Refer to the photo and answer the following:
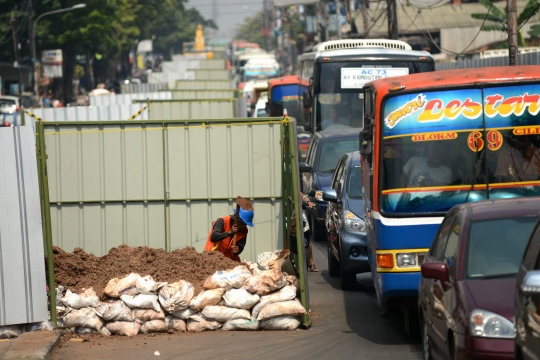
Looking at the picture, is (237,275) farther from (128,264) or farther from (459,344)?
(459,344)

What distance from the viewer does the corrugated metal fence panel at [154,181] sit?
476 inches

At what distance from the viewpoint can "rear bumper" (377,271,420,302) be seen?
9.04 m

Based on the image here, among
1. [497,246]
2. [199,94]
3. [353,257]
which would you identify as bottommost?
[353,257]

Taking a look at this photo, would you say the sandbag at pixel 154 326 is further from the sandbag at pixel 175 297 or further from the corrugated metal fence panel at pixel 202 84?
the corrugated metal fence panel at pixel 202 84

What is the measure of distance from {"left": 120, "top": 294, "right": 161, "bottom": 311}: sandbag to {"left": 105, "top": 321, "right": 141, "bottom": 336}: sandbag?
0.59 ft

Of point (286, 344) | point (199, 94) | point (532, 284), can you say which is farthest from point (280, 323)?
point (199, 94)

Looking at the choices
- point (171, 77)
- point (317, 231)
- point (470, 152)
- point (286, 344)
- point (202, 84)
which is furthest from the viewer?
point (171, 77)

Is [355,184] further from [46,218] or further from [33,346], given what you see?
[33,346]

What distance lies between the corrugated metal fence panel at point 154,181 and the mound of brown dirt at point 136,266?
3.54 ft

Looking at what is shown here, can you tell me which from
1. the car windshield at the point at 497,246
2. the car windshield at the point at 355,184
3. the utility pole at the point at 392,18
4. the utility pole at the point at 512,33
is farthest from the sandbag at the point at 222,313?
the utility pole at the point at 392,18

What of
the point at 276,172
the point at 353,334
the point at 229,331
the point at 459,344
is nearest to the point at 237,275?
the point at 229,331

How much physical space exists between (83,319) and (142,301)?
0.63 meters

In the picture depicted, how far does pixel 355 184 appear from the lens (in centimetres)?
1357

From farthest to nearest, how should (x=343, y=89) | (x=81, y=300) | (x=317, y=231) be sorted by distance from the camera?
1. (x=343, y=89)
2. (x=317, y=231)
3. (x=81, y=300)
